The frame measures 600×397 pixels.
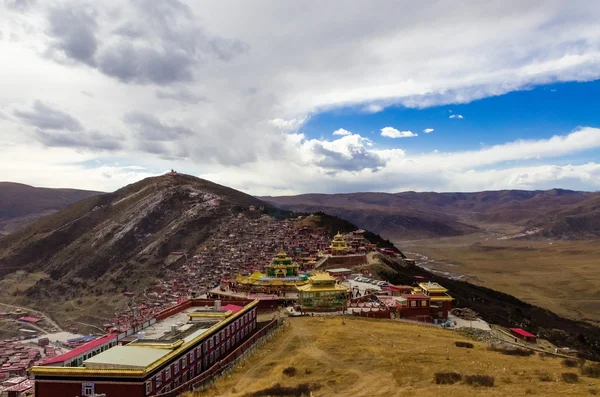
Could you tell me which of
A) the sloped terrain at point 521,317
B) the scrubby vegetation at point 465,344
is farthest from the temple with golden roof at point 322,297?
the sloped terrain at point 521,317

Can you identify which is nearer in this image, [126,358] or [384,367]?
[126,358]

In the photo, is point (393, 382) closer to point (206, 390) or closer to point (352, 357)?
point (352, 357)

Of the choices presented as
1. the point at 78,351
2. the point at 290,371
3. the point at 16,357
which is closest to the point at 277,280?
the point at 290,371

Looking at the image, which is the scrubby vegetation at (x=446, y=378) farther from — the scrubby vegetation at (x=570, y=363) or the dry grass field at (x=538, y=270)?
the dry grass field at (x=538, y=270)

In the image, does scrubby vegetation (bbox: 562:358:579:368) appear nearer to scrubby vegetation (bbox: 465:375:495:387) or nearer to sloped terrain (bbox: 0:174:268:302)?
scrubby vegetation (bbox: 465:375:495:387)

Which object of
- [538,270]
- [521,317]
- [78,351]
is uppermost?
[78,351]

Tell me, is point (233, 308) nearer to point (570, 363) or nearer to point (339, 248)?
point (570, 363)

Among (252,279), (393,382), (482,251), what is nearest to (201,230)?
(252,279)
